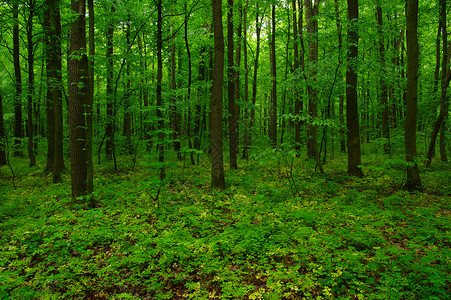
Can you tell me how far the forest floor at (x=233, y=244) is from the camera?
11.4 ft

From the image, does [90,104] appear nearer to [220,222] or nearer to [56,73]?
[220,222]

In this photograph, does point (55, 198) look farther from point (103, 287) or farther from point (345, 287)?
point (345, 287)

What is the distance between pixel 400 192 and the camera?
289 inches

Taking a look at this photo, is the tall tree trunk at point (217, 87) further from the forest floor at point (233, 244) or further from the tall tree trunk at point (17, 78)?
the tall tree trunk at point (17, 78)

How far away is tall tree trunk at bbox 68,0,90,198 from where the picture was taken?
645cm

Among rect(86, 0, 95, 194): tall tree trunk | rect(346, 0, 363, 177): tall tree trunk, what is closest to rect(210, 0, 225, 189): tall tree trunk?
rect(86, 0, 95, 194): tall tree trunk

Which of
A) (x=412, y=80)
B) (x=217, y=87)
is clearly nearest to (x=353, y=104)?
(x=412, y=80)

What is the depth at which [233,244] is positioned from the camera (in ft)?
15.3

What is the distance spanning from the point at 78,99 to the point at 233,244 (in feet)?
19.9

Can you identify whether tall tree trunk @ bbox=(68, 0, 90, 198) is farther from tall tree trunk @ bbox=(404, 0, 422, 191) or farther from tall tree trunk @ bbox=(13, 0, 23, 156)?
tall tree trunk @ bbox=(404, 0, 422, 191)

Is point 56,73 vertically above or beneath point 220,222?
above

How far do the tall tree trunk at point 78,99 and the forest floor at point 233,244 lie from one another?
0.95m

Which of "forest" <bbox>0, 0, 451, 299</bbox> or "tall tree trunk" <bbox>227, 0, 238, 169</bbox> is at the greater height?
"tall tree trunk" <bbox>227, 0, 238, 169</bbox>

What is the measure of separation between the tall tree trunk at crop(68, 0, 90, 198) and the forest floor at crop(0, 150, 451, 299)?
95 cm
